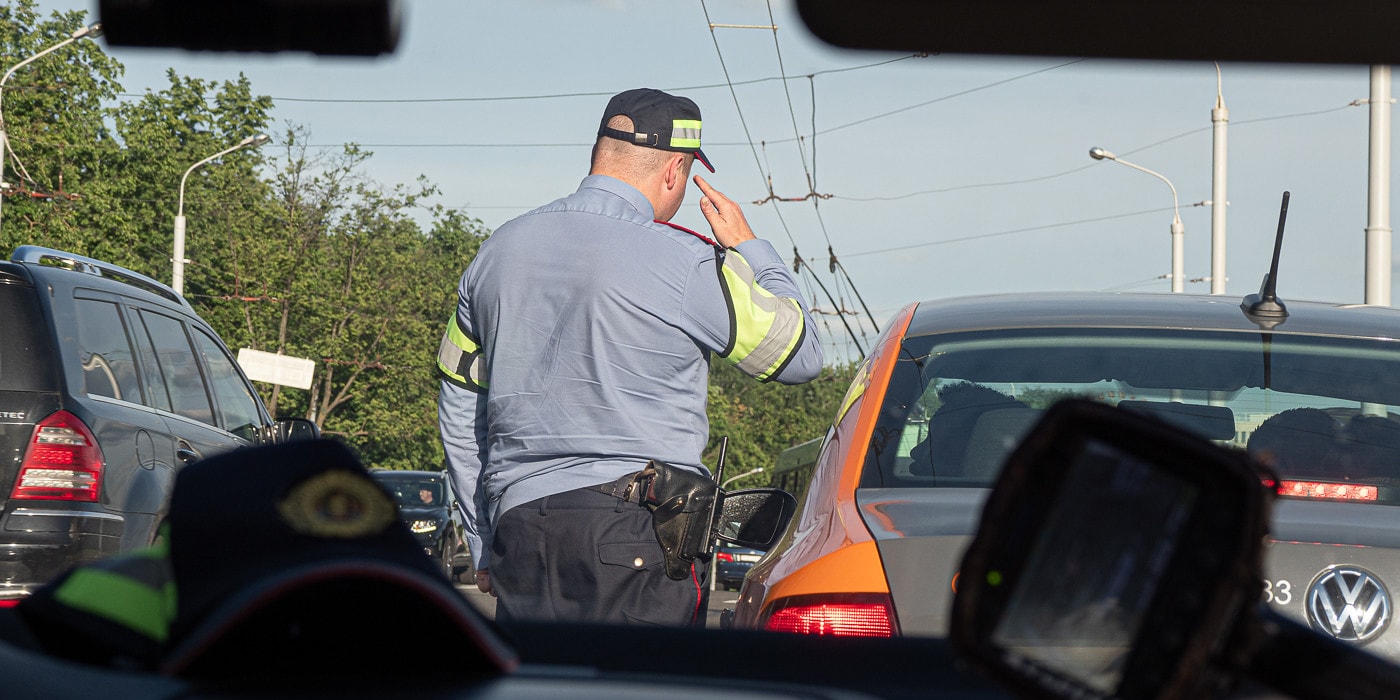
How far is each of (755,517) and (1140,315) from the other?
1.00 metres

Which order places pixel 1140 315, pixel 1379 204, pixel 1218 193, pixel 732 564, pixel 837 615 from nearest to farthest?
pixel 837 615, pixel 1140 315, pixel 1379 204, pixel 1218 193, pixel 732 564

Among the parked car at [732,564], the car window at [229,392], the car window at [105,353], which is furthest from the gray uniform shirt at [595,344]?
the parked car at [732,564]

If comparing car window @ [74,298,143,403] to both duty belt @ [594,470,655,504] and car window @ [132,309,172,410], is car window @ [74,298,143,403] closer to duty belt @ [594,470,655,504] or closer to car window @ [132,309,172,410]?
car window @ [132,309,172,410]

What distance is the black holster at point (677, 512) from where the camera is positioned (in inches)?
150

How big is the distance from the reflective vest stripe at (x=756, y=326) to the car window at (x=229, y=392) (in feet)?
17.7

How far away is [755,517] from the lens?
3803mm

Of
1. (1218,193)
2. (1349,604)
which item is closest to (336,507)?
(1349,604)

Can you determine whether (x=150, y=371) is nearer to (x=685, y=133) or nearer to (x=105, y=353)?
(x=105, y=353)

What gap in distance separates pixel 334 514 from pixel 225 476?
10 cm

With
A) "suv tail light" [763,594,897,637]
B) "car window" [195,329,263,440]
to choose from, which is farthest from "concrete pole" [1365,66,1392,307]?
"suv tail light" [763,594,897,637]

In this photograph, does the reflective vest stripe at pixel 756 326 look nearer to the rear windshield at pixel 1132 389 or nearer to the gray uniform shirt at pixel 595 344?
the gray uniform shirt at pixel 595 344

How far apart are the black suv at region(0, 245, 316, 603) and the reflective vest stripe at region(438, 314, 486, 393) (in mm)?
2492

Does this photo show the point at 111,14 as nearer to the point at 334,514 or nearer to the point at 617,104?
the point at 334,514

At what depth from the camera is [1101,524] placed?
1046 millimetres
